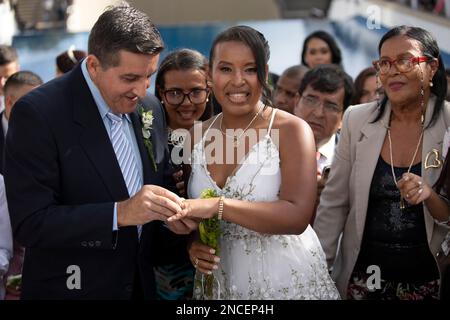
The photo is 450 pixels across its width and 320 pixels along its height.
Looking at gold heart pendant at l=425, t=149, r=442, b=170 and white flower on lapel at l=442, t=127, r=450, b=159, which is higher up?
white flower on lapel at l=442, t=127, r=450, b=159

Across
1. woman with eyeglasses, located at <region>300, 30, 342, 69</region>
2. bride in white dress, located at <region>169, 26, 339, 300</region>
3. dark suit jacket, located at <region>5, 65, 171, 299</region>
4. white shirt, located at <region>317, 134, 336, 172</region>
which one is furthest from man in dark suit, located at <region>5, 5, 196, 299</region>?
woman with eyeglasses, located at <region>300, 30, 342, 69</region>

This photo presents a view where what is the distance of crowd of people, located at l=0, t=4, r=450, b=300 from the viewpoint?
2.94 meters

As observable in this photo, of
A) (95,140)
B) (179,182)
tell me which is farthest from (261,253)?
(95,140)

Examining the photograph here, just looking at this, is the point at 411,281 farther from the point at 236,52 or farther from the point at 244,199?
the point at 236,52

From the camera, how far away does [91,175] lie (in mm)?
3012

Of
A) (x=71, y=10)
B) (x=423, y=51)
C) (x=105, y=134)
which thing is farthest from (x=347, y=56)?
(x=71, y=10)

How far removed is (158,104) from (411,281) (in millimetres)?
1492

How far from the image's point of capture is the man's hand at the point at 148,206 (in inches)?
111

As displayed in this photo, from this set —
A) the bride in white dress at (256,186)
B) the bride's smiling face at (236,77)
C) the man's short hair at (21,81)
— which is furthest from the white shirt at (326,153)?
the man's short hair at (21,81)

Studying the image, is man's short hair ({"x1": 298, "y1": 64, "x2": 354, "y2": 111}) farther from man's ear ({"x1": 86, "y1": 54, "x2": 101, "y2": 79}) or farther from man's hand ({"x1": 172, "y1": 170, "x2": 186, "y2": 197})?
man's ear ({"x1": 86, "y1": 54, "x2": 101, "y2": 79})

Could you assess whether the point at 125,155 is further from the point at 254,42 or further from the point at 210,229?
the point at 254,42

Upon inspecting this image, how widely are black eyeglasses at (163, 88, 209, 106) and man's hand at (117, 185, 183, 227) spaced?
1.43m

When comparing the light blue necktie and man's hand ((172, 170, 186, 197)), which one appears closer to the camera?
the light blue necktie
